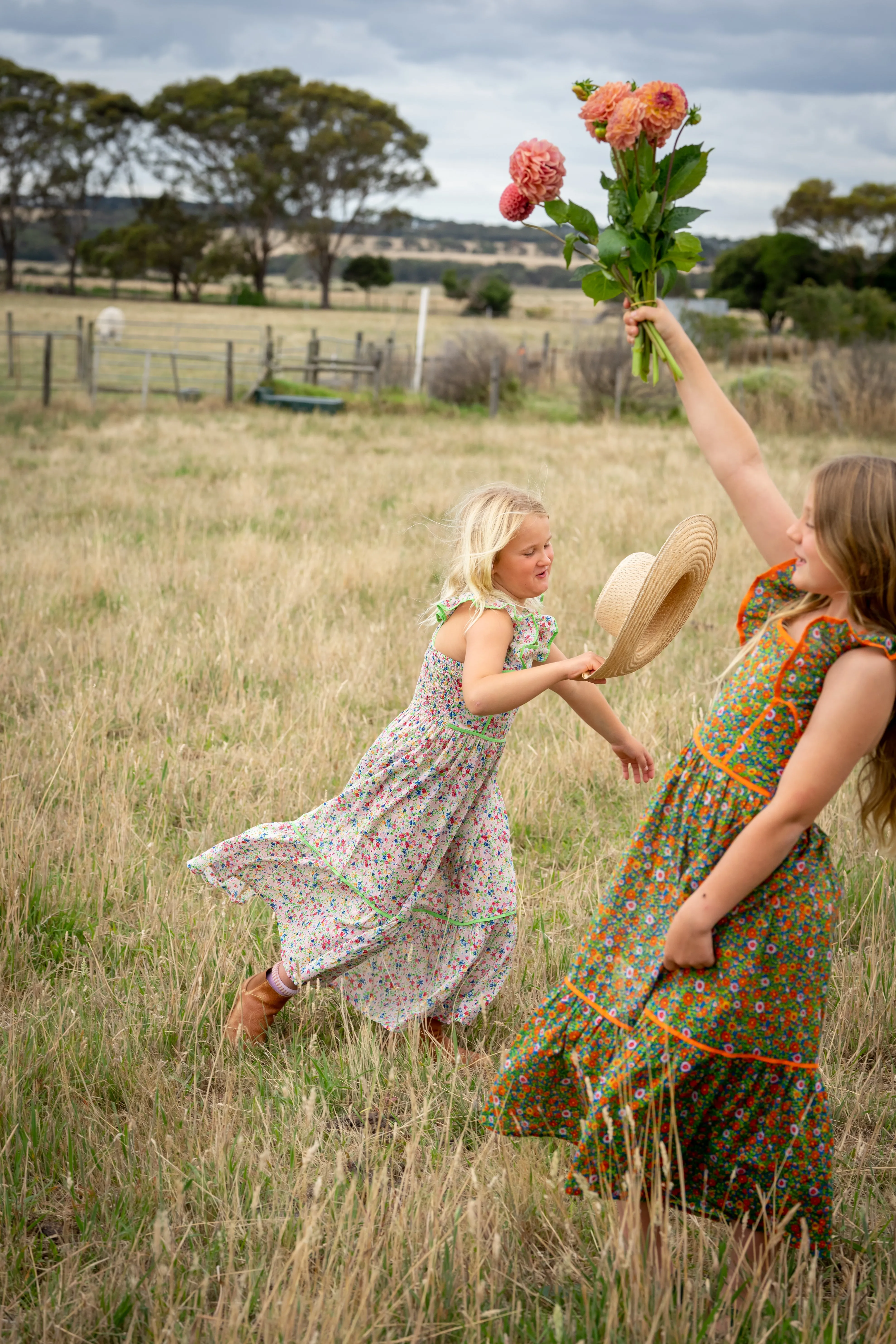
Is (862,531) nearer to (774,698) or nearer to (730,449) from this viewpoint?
(774,698)

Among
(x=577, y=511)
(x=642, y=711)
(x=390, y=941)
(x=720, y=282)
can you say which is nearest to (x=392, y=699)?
(x=642, y=711)

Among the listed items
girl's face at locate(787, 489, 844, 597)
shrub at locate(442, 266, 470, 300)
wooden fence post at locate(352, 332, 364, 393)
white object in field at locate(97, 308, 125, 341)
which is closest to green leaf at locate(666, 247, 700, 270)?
girl's face at locate(787, 489, 844, 597)

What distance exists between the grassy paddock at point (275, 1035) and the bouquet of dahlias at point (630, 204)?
1562 mm

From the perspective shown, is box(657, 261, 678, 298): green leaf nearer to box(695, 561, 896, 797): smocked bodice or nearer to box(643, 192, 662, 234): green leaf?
box(643, 192, 662, 234): green leaf

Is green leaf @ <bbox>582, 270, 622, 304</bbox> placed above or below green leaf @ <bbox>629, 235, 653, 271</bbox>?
below

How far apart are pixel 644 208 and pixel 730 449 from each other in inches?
19.9

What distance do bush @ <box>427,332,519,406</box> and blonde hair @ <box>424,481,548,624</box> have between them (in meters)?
19.7

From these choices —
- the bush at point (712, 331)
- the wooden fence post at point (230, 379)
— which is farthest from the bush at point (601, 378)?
the bush at point (712, 331)

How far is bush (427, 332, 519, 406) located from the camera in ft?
72.1

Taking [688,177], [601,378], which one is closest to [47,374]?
[601,378]

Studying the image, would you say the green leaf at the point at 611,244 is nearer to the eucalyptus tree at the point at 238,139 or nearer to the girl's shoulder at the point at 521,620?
the girl's shoulder at the point at 521,620

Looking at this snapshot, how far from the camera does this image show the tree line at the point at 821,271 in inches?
1006

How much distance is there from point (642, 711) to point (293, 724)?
1.62m

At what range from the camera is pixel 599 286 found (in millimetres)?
2361
